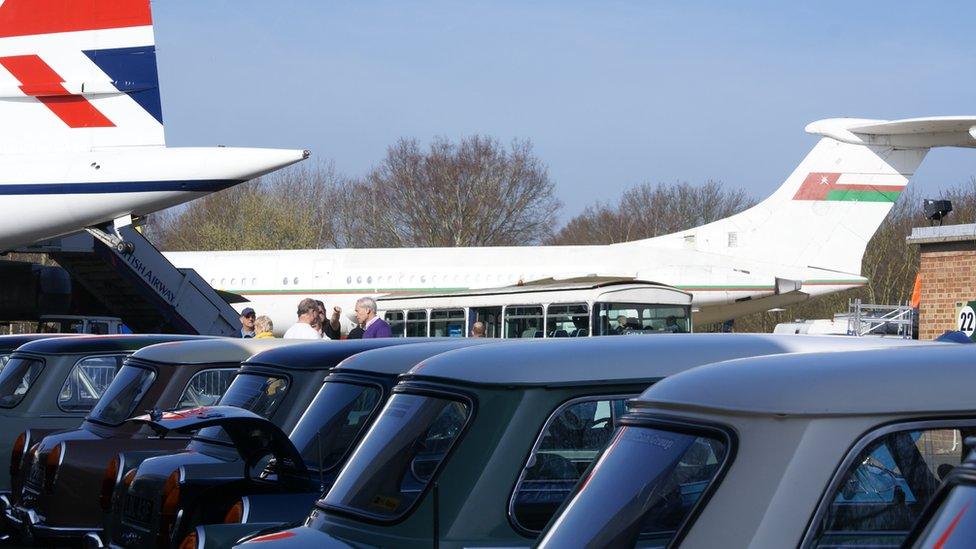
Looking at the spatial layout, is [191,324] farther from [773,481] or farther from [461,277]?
[773,481]

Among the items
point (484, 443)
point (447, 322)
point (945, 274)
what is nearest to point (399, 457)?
point (484, 443)

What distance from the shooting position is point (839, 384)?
9.33 feet

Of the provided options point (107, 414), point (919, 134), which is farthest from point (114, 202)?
point (919, 134)

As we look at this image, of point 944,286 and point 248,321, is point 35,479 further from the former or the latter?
point 944,286

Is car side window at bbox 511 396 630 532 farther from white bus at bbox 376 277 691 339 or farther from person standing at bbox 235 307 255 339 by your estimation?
white bus at bbox 376 277 691 339

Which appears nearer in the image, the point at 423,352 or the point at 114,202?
the point at 423,352

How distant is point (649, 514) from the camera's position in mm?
3127

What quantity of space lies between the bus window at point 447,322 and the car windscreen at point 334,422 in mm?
20469

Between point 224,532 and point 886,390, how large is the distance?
3.04m

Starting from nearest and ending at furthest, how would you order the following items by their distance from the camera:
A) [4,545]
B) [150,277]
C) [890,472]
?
[890,472] → [4,545] → [150,277]

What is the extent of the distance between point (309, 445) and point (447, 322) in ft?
69.9

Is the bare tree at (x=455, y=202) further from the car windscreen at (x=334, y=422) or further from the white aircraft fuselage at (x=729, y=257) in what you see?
the car windscreen at (x=334, y=422)

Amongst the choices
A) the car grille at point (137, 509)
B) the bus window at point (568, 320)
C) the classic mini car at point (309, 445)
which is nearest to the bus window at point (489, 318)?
the bus window at point (568, 320)

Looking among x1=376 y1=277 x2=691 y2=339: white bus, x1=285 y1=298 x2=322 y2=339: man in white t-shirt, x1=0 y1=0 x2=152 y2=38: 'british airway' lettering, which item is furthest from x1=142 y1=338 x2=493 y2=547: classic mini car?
x1=0 y1=0 x2=152 y2=38: 'british airway' lettering
